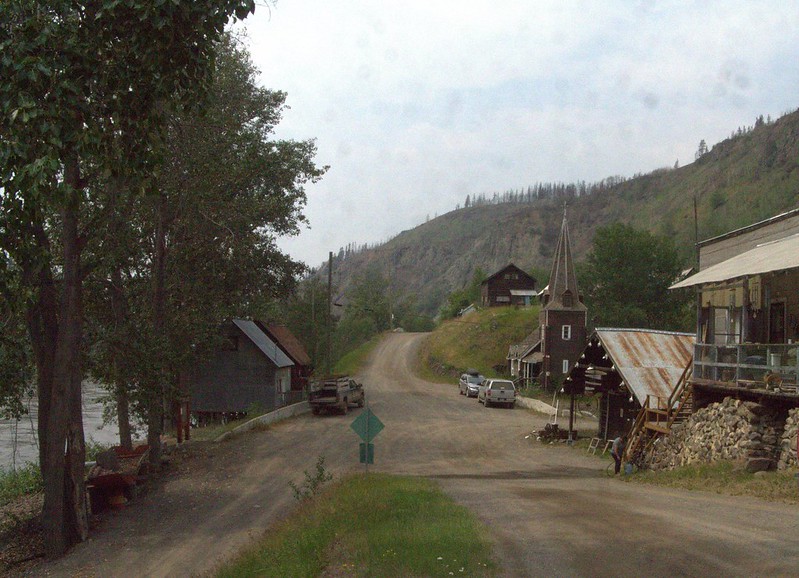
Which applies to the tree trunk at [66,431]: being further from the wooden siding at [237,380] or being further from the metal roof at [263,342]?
the wooden siding at [237,380]

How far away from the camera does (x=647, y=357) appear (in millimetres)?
26875

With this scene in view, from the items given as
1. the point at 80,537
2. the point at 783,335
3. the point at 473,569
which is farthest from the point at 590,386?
the point at 473,569

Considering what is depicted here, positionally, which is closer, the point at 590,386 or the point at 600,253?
the point at 590,386


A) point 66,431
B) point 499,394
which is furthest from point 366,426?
point 499,394

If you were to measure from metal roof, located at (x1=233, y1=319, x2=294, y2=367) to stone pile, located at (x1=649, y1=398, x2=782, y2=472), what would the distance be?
28.4 metres

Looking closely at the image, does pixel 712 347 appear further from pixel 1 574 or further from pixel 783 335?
pixel 1 574

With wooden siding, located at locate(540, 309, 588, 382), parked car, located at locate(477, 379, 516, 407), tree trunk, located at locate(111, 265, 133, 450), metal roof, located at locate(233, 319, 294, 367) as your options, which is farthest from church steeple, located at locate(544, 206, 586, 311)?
tree trunk, located at locate(111, 265, 133, 450)

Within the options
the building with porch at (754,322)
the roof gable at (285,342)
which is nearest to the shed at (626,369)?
the building with porch at (754,322)

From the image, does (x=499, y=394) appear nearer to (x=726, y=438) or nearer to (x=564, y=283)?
(x=564, y=283)

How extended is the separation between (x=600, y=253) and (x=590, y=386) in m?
42.2

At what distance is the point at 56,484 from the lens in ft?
55.8

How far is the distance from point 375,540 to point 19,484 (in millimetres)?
19243

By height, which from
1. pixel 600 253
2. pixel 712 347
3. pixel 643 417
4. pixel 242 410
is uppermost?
pixel 600 253

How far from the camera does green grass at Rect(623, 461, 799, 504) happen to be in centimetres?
1522
